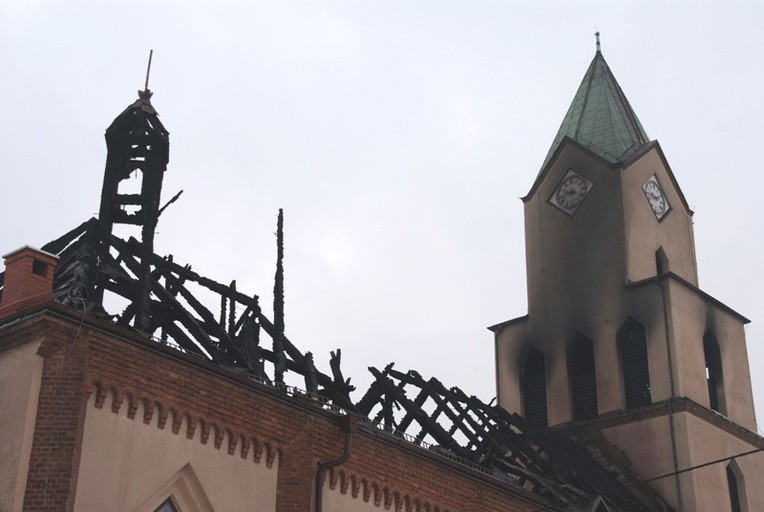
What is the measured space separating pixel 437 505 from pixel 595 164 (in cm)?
1711

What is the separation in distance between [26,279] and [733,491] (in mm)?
21937

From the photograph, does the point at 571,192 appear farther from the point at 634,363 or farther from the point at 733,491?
the point at 733,491

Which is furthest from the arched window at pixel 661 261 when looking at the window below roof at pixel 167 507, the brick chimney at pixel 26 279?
the brick chimney at pixel 26 279

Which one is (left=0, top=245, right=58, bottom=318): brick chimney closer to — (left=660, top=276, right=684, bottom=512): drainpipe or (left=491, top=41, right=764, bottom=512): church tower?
(left=660, top=276, right=684, bottom=512): drainpipe

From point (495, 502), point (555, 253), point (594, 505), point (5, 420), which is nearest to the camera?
point (5, 420)

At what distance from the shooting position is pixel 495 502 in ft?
86.4

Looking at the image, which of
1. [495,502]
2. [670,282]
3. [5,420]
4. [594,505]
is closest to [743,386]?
[670,282]

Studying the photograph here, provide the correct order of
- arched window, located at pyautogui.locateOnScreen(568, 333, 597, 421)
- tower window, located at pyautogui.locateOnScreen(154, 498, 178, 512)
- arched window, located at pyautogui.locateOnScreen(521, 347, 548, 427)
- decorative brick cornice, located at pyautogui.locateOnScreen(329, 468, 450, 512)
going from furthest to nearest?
1. arched window, located at pyautogui.locateOnScreen(521, 347, 548, 427)
2. arched window, located at pyautogui.locateOnScreen(568, 333, 597, 421)
3. decorative brick cornice, located at pyautogui.locateOnScreen(329, 468, 450, 512)
4. tower window, located at pyautogui.locateOnScreen(154, 498, 178, 512)

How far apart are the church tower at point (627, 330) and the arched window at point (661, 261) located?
4 centimetres

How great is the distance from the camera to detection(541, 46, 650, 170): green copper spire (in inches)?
1578

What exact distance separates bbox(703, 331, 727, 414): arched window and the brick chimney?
2173cm

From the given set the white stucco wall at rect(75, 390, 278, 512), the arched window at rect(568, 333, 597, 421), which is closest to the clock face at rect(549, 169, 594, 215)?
the arched window at rect(568, 333, 597, 421)

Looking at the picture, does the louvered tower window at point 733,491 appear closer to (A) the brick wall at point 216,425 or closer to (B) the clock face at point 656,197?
(B) the clock face at point 656,197

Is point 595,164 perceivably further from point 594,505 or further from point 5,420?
point 5,420
